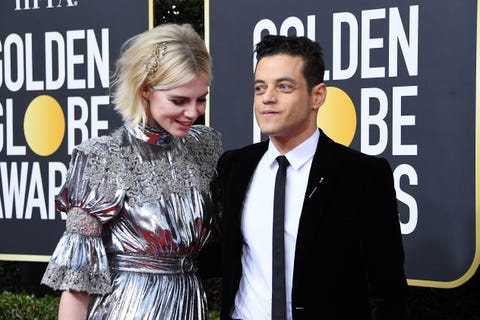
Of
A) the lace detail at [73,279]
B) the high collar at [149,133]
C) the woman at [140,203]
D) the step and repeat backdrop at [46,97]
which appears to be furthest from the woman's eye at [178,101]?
the step and repeat backdrop at [46,97]

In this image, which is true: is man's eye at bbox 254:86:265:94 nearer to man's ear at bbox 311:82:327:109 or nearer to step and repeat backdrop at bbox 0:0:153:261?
man's ear at bbox 311:82:327:109

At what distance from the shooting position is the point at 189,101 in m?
2.28

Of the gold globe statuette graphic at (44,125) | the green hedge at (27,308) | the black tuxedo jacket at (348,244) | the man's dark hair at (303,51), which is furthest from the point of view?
the green hedge at (27,308)

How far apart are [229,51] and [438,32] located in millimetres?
973

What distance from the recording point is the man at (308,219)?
6.89ft

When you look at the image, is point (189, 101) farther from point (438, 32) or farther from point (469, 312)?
point (469, 312)

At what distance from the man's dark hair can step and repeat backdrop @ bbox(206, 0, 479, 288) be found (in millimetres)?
992

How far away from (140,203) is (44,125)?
6.26 feet

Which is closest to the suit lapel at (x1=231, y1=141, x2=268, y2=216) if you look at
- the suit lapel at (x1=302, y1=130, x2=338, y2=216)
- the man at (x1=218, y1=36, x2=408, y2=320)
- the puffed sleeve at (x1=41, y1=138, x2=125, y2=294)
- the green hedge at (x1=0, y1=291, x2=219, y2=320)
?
the man at (x1=218, y1=36, x2=408, y2=320)

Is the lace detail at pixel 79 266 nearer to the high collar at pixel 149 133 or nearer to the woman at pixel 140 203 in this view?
the woman at pixel 140 203

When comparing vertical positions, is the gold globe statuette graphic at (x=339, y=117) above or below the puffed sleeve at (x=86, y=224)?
above

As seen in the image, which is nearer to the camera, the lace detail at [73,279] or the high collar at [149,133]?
the lace detail at [73,279]

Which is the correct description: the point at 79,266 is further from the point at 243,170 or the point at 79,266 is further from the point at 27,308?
the point at 27,308

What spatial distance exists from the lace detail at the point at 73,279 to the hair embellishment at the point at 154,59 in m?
0.63
